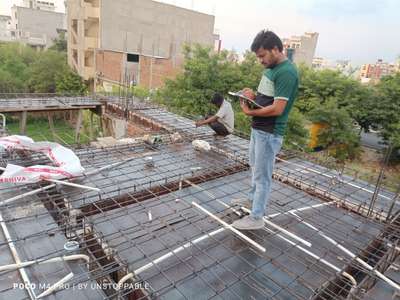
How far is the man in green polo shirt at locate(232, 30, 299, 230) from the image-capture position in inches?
80.8

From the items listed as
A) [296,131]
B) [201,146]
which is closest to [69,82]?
[296,131]

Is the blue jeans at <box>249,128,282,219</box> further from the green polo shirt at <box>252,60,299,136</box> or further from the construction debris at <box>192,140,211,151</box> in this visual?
the construction debris at <box>192,140,211,151</box>

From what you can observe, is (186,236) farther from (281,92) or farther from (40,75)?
(40,75)

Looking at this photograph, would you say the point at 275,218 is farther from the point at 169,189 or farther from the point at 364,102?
the point at 364,102

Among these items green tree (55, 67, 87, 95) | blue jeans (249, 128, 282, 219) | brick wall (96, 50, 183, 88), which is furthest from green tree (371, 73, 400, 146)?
green tree (55, 67, 87, 95)

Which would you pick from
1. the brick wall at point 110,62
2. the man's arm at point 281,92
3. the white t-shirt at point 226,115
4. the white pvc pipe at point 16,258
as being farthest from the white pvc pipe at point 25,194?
the brick wall at point 110,62

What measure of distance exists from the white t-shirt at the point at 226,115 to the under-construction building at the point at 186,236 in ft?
4.27

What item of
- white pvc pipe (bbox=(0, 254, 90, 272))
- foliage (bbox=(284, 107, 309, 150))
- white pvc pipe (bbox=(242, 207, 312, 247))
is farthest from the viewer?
foliage (bbox=(284, 107, 309, 150))

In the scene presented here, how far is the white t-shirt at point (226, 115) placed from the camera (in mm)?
4949

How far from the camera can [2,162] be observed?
10.7 ft

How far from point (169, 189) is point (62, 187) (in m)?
1.15

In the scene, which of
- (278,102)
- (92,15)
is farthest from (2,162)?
(92,15)

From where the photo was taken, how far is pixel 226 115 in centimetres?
504

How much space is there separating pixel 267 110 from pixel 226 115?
2.97 metres
